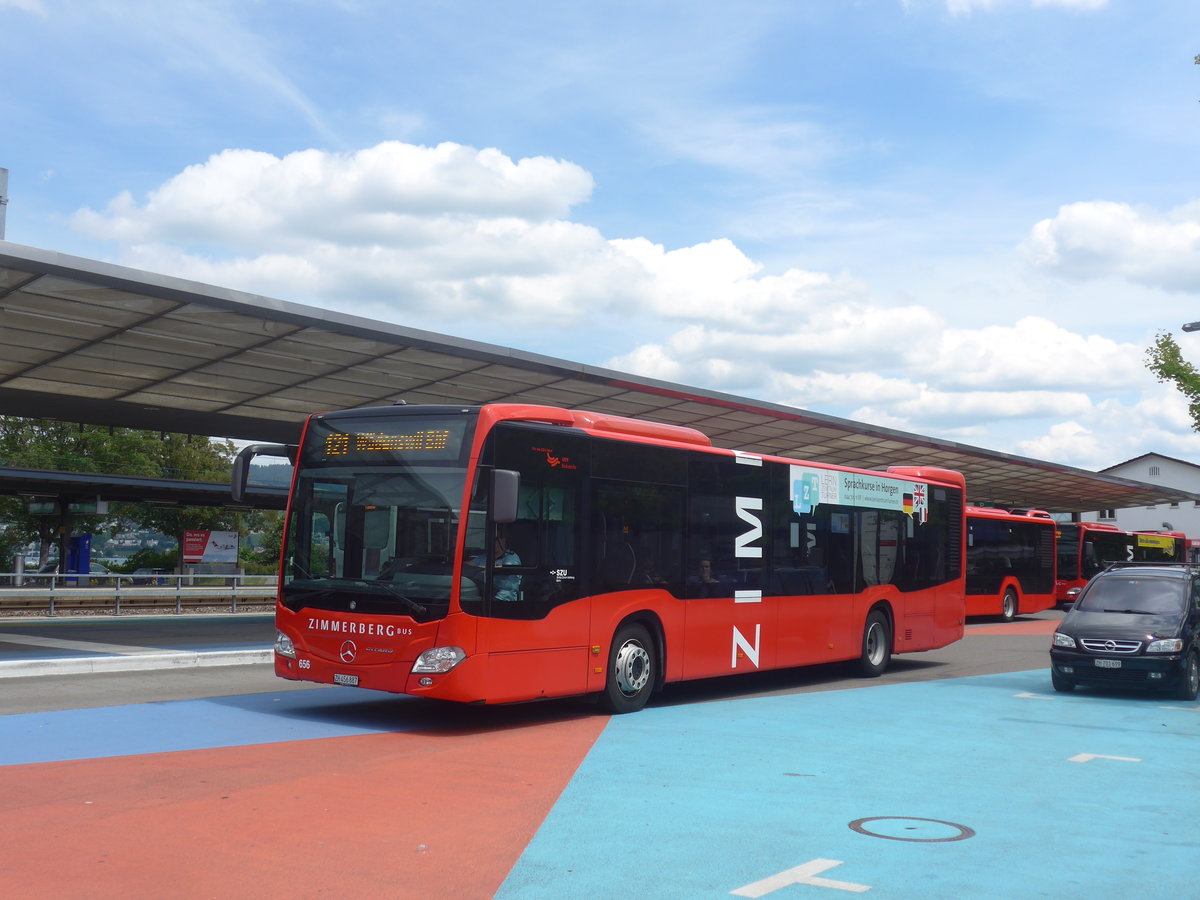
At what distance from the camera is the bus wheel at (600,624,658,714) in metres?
12.5

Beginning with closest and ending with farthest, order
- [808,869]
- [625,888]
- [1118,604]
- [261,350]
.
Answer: [625,888] < [808,869] < [1118,604] < [261,350]

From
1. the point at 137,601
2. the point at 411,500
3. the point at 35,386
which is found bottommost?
the point at 137,601

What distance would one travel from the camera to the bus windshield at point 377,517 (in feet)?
36.1

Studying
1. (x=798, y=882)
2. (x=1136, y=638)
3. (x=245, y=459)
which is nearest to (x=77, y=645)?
(x=245, y=459)

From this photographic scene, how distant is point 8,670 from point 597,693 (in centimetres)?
760

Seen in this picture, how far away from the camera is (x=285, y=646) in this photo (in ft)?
38.9

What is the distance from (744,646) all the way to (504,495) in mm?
4932

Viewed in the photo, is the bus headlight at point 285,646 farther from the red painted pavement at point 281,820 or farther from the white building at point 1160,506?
the white building at point 1160,506

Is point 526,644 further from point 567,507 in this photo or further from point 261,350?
point 261,350

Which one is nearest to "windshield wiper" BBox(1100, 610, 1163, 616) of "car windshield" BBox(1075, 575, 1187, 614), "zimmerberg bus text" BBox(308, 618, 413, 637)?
"car windshield" BBox(1075, 575, 1187, 614)

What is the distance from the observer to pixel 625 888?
19.3 feet

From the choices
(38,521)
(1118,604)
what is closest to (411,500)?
(1118,604)

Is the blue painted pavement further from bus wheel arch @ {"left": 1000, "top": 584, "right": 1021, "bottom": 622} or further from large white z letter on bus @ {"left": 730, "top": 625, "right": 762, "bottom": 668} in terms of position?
bus wheel arch @ {"left": 1000, "top": 584, "right": 1021, "bottom": 622}

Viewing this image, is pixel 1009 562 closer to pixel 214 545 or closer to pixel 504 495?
pixel 214 545
